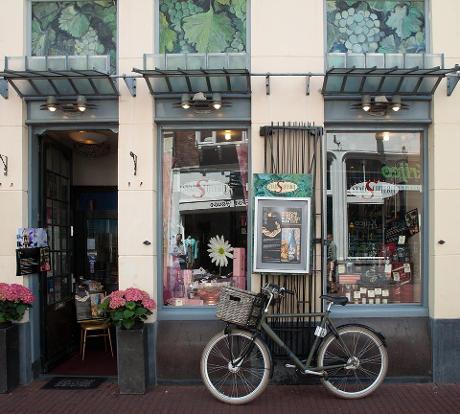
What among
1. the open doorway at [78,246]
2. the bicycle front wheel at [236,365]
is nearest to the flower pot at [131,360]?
the bicycle front wheel at [236,365]

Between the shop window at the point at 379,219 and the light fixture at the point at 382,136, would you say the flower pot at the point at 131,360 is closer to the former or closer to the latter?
the shop window at the point at 379,219

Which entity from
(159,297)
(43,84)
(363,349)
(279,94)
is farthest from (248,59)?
(363,349)

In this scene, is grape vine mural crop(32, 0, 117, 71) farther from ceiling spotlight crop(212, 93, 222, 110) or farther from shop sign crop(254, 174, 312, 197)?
shop sign crop(254, 174, 312, 197)

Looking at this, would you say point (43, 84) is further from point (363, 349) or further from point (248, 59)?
point (363, 349)

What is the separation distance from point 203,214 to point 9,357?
9.04 ft

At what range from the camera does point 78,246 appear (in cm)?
853

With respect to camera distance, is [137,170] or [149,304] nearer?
[149,304]

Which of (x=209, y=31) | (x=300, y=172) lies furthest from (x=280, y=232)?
(x=209, y=31)

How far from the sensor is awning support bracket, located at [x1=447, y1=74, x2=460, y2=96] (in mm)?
6066

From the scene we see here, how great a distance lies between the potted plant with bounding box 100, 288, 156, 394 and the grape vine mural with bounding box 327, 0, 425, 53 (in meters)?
3.78

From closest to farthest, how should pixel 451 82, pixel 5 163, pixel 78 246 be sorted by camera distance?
pixel 451 82 < pixel 5 163 < pixel 78 246

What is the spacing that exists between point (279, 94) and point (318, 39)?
81 cm

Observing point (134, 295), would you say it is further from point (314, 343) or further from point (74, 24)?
point (74, 24)

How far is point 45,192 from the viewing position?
6.91 meters
